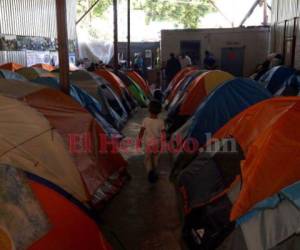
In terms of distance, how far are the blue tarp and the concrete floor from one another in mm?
924

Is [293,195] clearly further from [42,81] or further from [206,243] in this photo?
[42,81]

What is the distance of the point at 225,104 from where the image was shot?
637cm

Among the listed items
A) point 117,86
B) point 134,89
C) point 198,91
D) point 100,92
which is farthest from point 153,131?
point 134,89

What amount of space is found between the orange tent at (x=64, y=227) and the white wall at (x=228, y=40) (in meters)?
15.0

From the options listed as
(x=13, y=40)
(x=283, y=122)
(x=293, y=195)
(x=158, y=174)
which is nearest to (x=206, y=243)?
(x=293, y=195)

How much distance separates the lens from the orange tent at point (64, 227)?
3113 mm

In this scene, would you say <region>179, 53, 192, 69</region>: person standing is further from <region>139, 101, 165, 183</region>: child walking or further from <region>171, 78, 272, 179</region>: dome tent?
<region>139, 101, 165, 183</region>: child walking

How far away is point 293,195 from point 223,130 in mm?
1908

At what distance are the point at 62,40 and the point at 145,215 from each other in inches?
116

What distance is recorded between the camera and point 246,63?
704 inches

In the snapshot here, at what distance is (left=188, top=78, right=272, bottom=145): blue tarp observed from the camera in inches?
248

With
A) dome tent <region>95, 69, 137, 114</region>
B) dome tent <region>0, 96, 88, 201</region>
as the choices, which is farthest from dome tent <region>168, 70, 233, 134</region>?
dome tent <region>0, 96, 88, 201</region>

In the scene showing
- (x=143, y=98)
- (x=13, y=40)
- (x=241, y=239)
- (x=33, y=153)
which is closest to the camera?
(x=241, y=239)

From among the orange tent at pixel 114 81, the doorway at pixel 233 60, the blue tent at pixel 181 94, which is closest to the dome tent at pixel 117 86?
the orange tent at pixel 114 81
